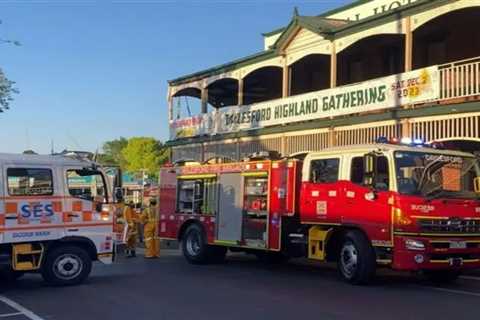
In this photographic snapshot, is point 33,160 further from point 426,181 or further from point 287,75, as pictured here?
point 287,75

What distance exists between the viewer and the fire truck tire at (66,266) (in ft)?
38.7

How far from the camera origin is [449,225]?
11094 millimetres

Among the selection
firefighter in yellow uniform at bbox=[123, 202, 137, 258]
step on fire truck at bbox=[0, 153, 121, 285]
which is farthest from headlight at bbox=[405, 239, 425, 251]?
firefighter in yellow uniform at bbox=[123, 202, 137, 258]

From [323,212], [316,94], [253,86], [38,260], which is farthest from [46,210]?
[253,86]

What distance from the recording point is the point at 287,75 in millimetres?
23484

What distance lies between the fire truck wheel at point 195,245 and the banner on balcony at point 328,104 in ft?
21.3

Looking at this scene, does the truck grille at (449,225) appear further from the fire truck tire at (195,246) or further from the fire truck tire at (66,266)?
the fire truck tire at (195,246)

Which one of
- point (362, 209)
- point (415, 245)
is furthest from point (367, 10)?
point (415, 245)

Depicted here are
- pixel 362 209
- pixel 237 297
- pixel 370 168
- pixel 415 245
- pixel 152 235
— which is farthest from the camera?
pixel 152 235

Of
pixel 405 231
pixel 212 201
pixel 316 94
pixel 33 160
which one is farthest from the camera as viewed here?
pixel 316 94

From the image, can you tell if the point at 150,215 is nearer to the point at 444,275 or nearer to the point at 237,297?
the point at 237,297

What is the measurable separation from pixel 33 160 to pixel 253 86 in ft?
61.9

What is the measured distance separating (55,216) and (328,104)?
11273 millimetres

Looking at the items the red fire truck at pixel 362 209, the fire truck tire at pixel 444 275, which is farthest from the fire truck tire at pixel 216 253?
the fire truck tire at pixel 444 275
